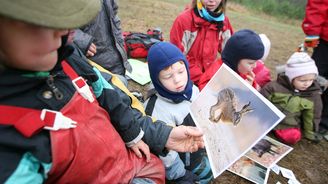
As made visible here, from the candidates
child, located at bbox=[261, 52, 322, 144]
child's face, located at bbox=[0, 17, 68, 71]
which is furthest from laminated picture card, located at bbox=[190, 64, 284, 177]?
child, located at bbox=[261, 52, 322, 144]

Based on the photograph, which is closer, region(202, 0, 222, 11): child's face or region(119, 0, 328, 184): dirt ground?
region(119, 0, 328, 184): dirt ground

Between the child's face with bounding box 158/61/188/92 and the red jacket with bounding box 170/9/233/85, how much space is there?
4.19 feet

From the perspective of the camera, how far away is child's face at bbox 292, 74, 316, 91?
288cm

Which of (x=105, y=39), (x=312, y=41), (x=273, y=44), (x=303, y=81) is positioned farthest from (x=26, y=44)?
(x=273, y=44)

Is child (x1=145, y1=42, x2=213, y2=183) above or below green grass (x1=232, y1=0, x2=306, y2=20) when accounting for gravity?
above

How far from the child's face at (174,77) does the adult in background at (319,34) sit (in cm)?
188

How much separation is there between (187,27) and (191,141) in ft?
6.61

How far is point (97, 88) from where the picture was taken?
125 centimetres

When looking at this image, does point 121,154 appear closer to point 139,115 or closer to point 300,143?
point 139,115

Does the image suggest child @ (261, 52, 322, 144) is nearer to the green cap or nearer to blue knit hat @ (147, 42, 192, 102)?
blue knit hat @ (147, 42, 192, 102)

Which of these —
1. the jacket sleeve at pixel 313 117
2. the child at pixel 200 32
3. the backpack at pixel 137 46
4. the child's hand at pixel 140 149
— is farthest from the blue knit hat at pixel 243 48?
the backpack at pixel 137 46

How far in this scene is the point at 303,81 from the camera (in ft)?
9.52

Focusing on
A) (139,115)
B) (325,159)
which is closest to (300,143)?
(325,159)

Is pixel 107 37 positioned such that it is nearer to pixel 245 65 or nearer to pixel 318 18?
pixel 245 65
